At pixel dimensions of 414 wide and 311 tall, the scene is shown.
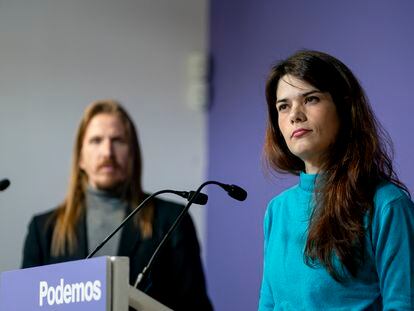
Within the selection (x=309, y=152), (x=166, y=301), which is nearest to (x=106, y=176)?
(x=166, y=301)

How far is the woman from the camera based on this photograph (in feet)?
5.90

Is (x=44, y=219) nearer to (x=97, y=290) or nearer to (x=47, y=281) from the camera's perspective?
(x=47, y=281)

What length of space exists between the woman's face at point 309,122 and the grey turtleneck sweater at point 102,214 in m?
1.34

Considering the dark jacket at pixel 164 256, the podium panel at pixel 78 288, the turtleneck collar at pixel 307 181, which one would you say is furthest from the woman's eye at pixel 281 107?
the dark jacket at pixel 164 256

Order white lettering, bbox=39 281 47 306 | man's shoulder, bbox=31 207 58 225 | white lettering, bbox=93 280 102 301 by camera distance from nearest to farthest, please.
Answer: white lettering, bbox=93 280 102 301, white lettering, bbox=39 281 47 306, man's shoulder, bbox=31 207 58 225

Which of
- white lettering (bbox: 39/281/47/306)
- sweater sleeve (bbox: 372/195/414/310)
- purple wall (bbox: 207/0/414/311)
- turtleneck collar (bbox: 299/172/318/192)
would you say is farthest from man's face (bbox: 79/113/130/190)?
sweater sleeve (bbox: 372/195/414/310)

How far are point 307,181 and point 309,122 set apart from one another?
160 millimetres

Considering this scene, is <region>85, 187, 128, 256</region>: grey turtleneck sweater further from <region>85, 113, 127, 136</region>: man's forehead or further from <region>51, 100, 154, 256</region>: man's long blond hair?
<region>85, 113, 127, 136</region>: man's forehead

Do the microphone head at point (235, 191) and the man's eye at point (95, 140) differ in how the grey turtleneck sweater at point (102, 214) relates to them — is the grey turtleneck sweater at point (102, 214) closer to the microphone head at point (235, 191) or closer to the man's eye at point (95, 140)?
the man's eye at point (95, 140)

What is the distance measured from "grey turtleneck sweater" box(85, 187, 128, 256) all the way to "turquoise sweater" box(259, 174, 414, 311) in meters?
1.32

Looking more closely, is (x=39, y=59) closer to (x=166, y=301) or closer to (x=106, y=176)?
(x=106, y=176)

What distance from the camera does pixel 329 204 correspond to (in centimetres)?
188

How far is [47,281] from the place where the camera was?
1717 mm

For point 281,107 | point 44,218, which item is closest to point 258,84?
point 44,218
